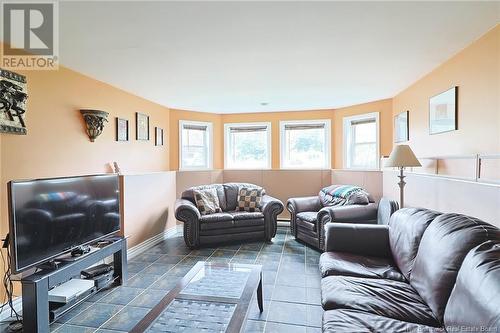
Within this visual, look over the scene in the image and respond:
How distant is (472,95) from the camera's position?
244cm

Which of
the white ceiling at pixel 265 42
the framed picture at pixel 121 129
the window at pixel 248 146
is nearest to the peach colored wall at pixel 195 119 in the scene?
the window at pixel 248 146

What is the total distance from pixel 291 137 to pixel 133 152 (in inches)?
120

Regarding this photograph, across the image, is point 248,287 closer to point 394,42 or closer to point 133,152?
point 394,42

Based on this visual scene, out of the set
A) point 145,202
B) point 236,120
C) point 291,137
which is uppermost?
point 236,120

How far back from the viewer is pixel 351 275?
2041 millimetres

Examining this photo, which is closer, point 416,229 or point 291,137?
point 416,229

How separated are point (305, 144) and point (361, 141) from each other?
3.52 ft

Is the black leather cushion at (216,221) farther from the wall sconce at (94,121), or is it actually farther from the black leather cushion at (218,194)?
the wall sconce at (94,121)

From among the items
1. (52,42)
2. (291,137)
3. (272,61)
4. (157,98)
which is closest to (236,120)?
(291,137)

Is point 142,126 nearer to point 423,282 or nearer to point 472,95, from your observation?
point 423,282

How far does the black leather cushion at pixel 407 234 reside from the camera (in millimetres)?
1970

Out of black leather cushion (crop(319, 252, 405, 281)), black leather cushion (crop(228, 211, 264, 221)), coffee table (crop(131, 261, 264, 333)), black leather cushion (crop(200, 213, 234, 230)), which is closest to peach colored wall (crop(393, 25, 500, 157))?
black leather cushion (crop(319, 252, 405, 281))

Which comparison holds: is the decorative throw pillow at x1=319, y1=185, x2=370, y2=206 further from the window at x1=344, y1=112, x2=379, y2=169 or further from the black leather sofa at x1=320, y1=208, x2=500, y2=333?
the black leather sofa at x1=320, y1=208, x2=500, y2=333

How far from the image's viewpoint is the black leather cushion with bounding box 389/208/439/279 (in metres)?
1.97
